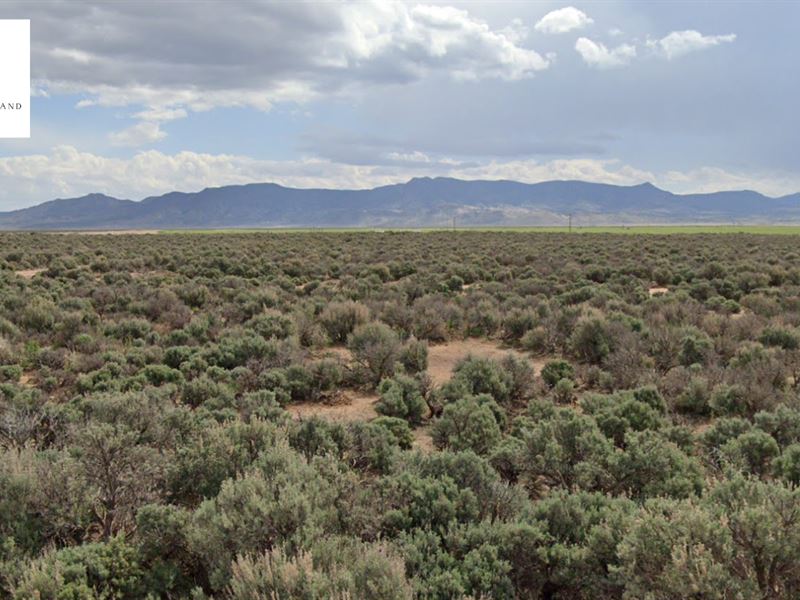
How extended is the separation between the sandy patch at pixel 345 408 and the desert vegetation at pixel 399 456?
3.3 inches

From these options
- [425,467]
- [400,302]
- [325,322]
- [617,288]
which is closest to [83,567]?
[425,467]

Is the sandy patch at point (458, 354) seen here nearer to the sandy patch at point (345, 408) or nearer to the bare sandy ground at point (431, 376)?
the bare sandy ground at point (431, 376)

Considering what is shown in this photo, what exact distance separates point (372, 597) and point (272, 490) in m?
1.53

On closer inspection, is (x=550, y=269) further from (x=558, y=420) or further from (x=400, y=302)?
(x=558, y=420)

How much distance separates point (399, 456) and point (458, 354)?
7851 mm

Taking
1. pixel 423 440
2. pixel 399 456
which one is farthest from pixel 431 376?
pixel 399 456

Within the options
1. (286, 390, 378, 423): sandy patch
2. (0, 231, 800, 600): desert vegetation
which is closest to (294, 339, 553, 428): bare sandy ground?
(286, 390, 378, 423): sandy patch

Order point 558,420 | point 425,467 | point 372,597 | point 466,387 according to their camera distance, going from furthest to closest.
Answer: point 466,387 < point 558,420 < point 425,467 < point 372,597

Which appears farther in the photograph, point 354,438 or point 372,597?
point 354,438

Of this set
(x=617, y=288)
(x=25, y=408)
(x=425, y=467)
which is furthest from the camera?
(x=617, y=288)

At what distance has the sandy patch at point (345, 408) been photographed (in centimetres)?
1013

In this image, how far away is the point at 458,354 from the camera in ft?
47.5

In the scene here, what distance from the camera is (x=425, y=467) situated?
6031 millimetres

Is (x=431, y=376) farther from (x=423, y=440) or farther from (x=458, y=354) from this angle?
(x=423, y=440)
